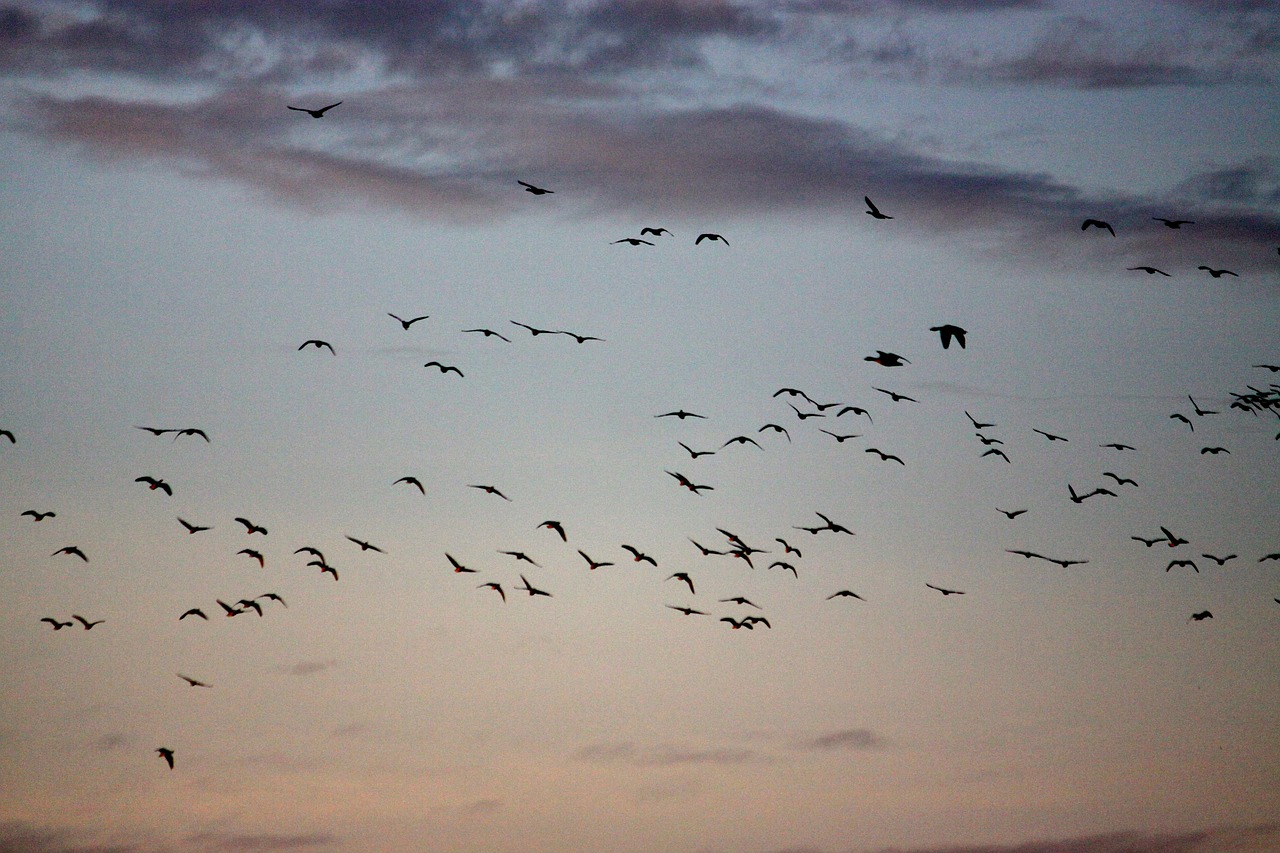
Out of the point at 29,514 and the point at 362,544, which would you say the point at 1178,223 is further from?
the point at 29,514

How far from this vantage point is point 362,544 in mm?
108062

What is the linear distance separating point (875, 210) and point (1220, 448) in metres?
50.7

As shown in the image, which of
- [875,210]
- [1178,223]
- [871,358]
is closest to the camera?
[871,358]

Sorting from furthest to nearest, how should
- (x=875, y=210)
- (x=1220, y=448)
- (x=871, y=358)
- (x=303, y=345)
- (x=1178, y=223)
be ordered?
(x=1220, y=448)
(x=303, y=345)
(x=1178, y=223)
(x=875, y=210)
(x=871, y=358)

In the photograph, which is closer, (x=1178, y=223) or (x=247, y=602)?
(x=1178, y=223)

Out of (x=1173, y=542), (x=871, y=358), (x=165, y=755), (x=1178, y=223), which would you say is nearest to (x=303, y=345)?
(x=165, y=755)

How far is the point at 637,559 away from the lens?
11188cm

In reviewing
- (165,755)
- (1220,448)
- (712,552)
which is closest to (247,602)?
(165,755)

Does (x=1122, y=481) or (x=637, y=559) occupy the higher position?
(x=1122, y=481)

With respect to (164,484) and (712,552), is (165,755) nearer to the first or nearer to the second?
(164,484)

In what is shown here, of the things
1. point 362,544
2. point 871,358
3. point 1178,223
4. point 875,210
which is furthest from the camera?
point 362,544

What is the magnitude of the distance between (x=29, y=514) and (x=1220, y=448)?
83.8 m

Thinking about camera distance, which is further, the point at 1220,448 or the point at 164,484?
the point at 1220,448

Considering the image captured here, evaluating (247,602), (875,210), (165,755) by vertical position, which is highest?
(875,210)
